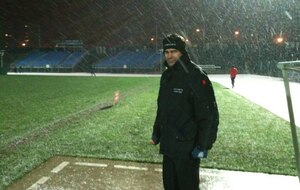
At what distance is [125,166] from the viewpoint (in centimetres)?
646

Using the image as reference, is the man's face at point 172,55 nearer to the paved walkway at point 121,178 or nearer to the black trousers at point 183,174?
the black trousers at point 183,174

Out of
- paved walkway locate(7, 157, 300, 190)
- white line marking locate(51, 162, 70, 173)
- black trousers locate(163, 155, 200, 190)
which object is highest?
black trousers locate(163, 155, 200, 190)

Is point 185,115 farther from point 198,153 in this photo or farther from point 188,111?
point 198,153

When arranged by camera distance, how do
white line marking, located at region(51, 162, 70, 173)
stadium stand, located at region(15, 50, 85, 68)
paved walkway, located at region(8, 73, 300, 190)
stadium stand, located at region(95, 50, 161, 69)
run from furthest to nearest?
stadium stand, located at region(15, 50, 85, 68)
stadium stand, located at region(95, 50, 161, 69)
white line marking, located at region(51, 162, 70, 173)
paved walkway, located at region(8, 73, 300, 190)

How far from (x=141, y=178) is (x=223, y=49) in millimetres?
59347

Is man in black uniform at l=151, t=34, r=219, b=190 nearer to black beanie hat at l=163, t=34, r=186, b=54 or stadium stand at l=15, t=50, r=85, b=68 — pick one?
black beanie hat at l=163, t=34, r=186, b=54

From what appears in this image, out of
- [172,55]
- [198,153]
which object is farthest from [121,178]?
[172,55]

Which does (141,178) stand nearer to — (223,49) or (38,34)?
(223,49)

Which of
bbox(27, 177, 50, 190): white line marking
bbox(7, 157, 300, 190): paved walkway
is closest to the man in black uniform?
bbox(7, 157, 300, 190): paved walkway

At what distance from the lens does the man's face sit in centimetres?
372

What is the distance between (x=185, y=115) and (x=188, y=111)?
0.05 m

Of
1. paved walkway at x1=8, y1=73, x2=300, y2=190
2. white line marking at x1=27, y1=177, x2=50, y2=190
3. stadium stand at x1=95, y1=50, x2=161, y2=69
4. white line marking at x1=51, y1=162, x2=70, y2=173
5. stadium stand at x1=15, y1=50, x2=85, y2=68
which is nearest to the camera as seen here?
white line marking at x1=27, y1=177, x2=50, y2=190

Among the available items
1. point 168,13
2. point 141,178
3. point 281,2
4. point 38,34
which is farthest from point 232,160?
point 38,34

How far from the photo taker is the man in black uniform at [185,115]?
3.61 meters
